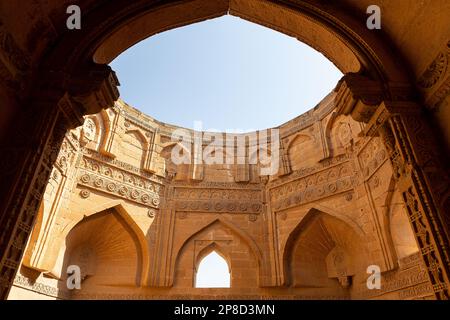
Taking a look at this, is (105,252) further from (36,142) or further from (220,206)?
(36,142)

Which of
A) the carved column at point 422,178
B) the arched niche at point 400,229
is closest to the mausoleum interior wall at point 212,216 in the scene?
the arched niche at point 400,229

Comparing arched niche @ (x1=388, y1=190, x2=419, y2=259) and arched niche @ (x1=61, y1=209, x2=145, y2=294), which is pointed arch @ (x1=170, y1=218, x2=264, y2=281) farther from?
arched niche @ (x1=388, y1=190, x2=419, y2=259)

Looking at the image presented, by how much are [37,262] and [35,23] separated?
6337mm

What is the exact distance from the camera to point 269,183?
37.3ft

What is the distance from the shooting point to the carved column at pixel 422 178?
9.17ft

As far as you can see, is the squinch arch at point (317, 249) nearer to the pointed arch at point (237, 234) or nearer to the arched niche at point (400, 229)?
the pointed arch at point (237, 234)

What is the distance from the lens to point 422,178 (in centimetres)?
308

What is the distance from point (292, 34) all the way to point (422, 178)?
2.99 metres

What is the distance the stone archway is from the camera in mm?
2844

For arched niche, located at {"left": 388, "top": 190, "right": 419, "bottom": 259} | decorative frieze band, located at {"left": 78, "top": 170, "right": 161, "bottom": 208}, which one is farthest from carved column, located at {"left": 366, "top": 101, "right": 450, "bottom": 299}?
decorative frieze band, located at {"left": 78, "top": 170, "right": 161, "bottom": 208}

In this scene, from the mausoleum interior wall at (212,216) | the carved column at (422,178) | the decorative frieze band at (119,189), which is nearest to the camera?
the carved column at (422,178)

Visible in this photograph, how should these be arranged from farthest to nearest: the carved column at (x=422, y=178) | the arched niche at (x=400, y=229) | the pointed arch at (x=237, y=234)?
the pointed arch at (x=237, y=234) → the arched niche at (x=400, y=229) → the carved column at (x=422, y=178)

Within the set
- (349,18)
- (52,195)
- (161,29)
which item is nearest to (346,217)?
(349,18)
